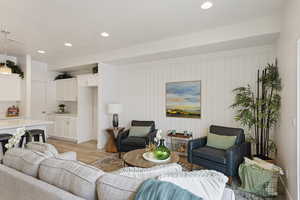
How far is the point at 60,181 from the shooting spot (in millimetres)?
1245

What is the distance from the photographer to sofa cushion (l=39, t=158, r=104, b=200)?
113cm

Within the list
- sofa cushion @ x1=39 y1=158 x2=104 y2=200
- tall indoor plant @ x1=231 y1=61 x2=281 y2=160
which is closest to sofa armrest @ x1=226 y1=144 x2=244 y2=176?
tall indoor plant @ x1=231 y1=61 x2=281 y2=160

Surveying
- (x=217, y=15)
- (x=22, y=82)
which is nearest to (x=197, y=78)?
(x=217, y=15)

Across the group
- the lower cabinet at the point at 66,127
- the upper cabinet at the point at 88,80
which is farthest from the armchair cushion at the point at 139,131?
the lower cabinet at the point at 66,127

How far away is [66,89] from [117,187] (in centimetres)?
545

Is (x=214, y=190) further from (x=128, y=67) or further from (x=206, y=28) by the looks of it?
(x=128, y=67)

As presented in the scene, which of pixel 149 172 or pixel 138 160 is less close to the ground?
pixel 149 172

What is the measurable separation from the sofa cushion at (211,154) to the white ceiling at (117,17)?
222cm

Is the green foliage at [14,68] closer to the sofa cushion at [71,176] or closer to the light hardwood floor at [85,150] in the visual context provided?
the light hardwood floor at [85,150]

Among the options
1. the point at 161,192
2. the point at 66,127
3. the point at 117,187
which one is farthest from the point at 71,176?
the point at 66,127

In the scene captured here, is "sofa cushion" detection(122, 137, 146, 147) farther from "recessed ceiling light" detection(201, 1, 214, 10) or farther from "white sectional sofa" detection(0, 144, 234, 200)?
"recessed ceiling light" detection(201, 1, 214, 10)

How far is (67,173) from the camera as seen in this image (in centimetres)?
124

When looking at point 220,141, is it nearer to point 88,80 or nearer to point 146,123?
point 146,123

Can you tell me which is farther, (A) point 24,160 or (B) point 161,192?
(A) point 24,160
